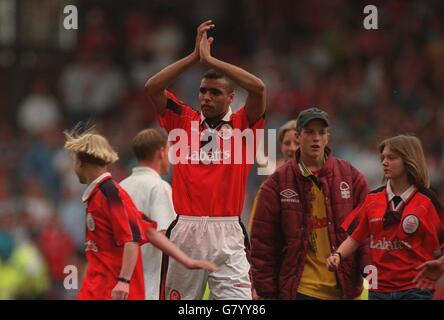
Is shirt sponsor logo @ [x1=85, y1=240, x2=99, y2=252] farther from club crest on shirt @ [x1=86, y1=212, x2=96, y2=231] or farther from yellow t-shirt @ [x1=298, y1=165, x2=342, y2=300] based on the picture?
yellow t-shirt @ [x1=298, y1=165, x2=342, y2=300]

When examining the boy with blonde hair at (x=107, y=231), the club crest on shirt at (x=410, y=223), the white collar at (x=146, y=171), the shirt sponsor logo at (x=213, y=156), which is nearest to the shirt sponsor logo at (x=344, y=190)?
the club crest on shirt at (x=410, y=223)

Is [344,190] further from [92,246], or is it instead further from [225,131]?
[92,246]

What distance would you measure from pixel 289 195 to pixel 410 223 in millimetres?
873

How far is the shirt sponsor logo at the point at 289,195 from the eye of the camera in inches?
328

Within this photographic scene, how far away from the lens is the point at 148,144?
29.9ft

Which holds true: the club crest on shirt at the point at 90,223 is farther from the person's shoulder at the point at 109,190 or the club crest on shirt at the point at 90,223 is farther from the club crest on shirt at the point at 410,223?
the club crest on shirt at the point at 410,223

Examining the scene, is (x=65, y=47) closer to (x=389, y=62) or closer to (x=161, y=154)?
(x=389, y=62)

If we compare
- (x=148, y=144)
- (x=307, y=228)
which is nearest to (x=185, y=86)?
(x=148, y=144)

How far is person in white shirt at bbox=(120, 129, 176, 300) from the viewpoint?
8914 mm

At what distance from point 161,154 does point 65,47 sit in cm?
930

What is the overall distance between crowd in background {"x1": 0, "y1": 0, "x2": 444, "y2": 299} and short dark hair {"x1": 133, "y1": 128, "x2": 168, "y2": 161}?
431 cm

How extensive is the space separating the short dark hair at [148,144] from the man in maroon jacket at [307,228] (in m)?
1.08

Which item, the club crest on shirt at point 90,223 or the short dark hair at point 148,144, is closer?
the club crest on shirt at point 90,223

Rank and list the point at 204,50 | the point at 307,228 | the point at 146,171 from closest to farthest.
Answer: the point at 204,50, the point at 307,228, the point at 146,171
